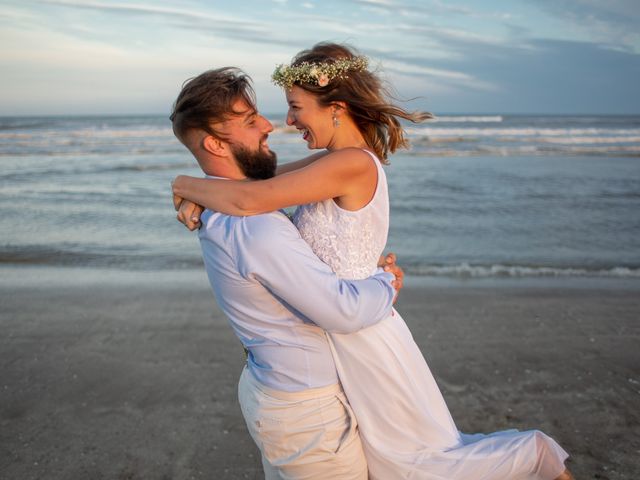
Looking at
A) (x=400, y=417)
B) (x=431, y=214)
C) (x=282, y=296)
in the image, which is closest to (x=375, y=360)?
(x=400, y=417)

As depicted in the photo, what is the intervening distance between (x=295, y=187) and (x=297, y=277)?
1.19ft

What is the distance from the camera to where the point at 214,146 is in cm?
225

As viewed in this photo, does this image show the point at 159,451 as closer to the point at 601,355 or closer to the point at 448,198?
the point at 601,355

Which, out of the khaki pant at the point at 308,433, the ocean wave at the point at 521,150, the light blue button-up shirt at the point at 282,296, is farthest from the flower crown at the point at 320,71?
the ocean wave at the point at 521,150

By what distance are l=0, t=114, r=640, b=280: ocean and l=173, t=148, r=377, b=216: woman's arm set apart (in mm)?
5993

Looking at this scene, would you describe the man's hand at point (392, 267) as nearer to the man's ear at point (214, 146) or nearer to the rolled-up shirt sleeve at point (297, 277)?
the rolled-up shirt sleeve at point (297, 277)

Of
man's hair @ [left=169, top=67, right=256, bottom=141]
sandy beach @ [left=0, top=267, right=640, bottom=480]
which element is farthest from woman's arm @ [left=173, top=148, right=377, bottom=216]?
sandy beach @ [left=0, top=267, right=640, bottom=480]

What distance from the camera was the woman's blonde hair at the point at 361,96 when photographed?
252 centimetres

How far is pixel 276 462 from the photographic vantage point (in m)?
2.24

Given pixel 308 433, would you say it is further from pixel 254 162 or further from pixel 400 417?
pixel 254 162

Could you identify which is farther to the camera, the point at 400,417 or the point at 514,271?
the point at 514,271

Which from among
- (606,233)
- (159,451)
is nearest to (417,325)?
(159,451)

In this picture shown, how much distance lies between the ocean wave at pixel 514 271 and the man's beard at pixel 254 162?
5991mm

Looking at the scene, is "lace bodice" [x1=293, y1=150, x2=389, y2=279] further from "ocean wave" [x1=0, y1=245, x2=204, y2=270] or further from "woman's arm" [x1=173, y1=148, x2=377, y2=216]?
"ocean wave" [x1=0, y1=245, x2=204, y2=270]
